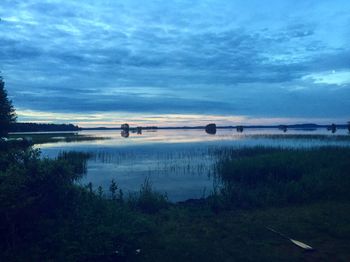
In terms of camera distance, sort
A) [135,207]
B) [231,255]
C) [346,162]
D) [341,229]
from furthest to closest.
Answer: [346,162]
[135,207]
[341,229]
[231,255]

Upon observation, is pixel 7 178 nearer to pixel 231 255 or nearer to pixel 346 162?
pixel 231 255

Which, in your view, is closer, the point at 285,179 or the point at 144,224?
the point at 144,224

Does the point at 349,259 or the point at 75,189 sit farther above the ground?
the point at 75,189

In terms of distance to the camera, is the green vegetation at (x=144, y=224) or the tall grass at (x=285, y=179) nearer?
the green vegetation at (x=144, y=224)

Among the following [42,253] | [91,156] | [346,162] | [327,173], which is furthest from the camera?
[91,156]

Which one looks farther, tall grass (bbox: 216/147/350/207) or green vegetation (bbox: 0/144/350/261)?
tall grass (bbox: 216/147/350/207)

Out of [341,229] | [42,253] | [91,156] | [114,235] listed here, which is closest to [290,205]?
[341,229]

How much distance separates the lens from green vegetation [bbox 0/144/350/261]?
909 cm

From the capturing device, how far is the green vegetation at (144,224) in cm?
909

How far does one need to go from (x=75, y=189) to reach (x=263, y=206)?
8.42 meters

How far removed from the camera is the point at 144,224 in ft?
36.8

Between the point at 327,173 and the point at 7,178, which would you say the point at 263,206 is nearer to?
the point at 327,173

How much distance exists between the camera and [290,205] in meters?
14.9

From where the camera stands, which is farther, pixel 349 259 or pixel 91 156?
pixel 91 156
